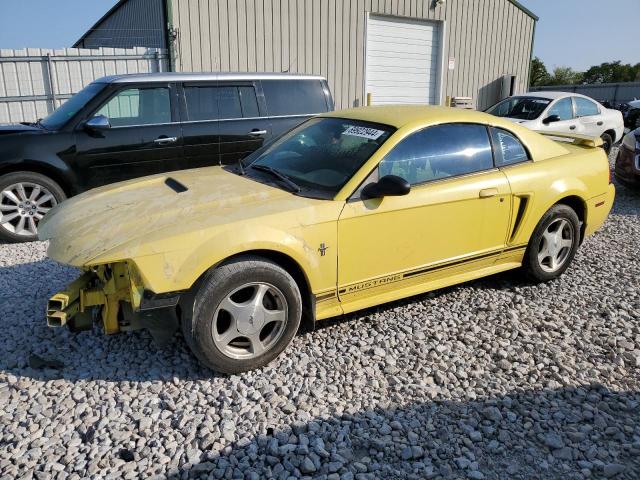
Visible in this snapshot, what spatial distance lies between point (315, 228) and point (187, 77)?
411cm

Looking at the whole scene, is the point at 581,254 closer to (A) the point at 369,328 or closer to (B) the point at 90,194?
(A) the point at 369,328

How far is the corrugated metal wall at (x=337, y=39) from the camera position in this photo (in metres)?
11.4

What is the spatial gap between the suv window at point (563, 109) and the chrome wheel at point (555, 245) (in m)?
6.32

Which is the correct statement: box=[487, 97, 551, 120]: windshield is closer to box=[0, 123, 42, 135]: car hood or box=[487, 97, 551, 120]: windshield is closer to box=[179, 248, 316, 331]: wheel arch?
box=[179, 248, 316, 331]: wheel arch

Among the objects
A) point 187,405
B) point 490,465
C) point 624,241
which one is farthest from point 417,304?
point 624,241

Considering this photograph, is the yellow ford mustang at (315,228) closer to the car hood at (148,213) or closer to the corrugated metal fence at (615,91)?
the car hood at (148,213)

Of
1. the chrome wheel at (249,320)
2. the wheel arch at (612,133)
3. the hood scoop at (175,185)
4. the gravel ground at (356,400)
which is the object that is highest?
the hood scoop at (175,185)

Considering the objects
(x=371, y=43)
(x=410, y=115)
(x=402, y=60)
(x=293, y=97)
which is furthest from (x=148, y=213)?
(x=402, y=60)

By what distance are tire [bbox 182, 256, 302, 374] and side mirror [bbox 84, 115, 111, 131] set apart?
3.71 m

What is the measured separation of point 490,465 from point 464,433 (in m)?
0.24

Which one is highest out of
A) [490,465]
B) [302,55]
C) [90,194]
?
[302,55]

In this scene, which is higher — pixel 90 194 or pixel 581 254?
pixel 90 194

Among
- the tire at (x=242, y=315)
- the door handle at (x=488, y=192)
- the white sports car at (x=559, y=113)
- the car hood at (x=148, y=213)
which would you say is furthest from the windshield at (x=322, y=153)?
the white sports car at (x=559, y=113)

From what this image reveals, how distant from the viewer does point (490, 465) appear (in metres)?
2.59
